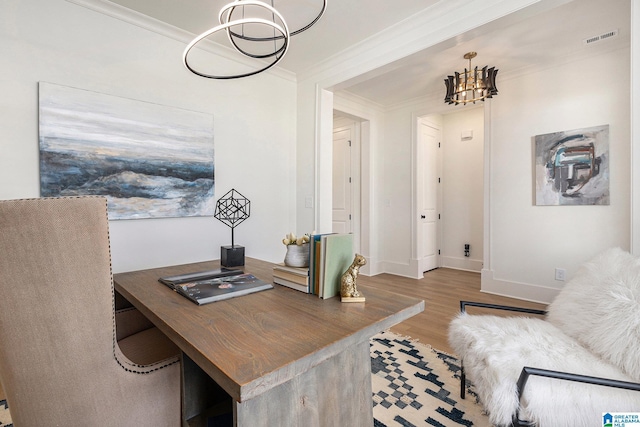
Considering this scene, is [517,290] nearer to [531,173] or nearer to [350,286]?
[531,173]

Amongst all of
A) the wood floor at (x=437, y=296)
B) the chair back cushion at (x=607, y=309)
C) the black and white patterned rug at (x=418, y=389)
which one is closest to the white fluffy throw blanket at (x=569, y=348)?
the chair back cushion at (x=607, y=309)

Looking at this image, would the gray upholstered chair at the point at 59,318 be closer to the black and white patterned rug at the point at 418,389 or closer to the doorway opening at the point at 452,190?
the black and white patterned rug at the point at 418,389

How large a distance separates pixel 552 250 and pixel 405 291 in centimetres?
162

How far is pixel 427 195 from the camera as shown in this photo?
490 cm

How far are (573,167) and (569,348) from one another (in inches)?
99.7

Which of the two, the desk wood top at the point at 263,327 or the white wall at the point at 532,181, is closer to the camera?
the desk wood top at the point at 263,327

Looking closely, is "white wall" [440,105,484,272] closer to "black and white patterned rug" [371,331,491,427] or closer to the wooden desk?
"black and white patterned rug" [371,331,491,427]

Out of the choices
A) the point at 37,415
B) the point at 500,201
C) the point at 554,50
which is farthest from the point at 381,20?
the point at 37,415

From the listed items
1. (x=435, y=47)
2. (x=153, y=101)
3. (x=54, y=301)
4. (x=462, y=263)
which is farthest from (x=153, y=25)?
(x=462, y=263)

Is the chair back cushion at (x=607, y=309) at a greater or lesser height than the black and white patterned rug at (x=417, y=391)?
greater

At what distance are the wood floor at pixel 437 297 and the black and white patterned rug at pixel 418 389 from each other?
0.23 m

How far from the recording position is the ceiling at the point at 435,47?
2.29 m

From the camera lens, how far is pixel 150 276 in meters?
1.64

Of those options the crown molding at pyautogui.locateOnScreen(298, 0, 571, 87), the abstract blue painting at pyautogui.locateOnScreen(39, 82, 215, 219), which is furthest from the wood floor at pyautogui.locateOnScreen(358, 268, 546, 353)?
the crown molding at pyautogui.locateOnScreen(298, 0, 571, 87)
